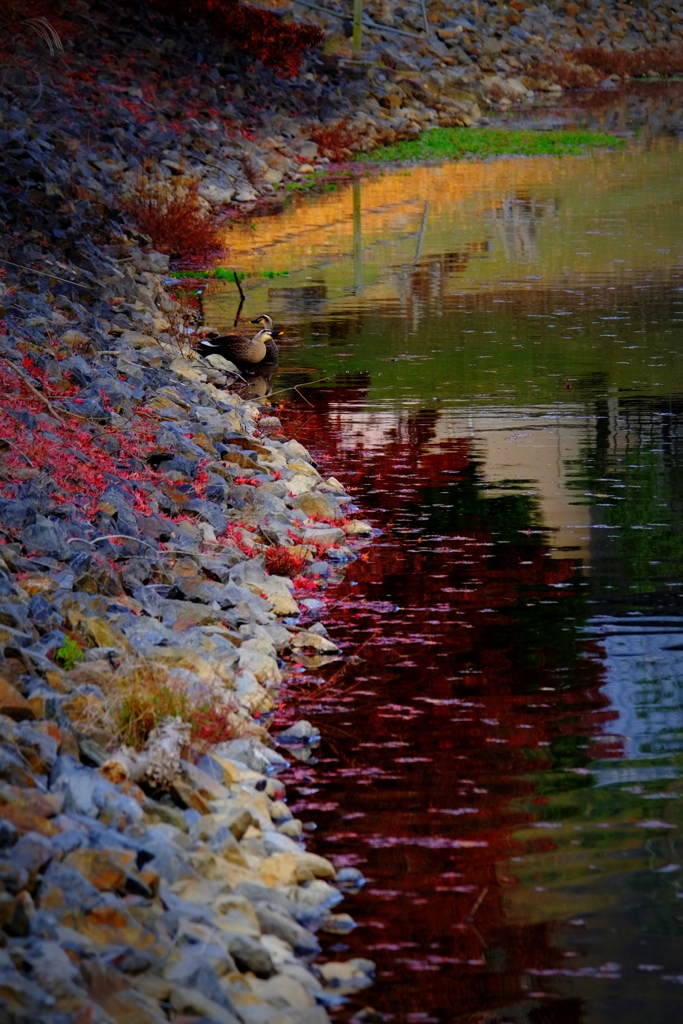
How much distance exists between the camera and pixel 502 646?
313 inches

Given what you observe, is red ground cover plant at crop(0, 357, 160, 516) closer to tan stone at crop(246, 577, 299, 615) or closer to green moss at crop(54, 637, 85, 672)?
tan stone at crop(246, 577, 299, 615)

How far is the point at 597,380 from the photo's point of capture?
14.0 meters

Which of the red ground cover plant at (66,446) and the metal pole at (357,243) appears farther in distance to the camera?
the metal pole at (357,243)

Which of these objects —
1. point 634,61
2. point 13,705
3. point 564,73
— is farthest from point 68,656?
point 634,61

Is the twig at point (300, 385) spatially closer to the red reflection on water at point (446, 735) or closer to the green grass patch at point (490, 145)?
the red reflection on water at point (446, 735)

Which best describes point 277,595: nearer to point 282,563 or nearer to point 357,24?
point 282,563

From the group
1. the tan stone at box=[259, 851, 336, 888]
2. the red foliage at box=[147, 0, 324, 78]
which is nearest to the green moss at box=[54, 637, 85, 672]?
the tan stone at box=[259, 851, 336, 888]

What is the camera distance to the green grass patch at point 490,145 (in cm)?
3472

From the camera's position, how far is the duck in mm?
14992

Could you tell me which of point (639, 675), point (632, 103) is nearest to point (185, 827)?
point (639, 675)

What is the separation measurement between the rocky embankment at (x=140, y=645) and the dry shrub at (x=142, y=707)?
0.04 ft

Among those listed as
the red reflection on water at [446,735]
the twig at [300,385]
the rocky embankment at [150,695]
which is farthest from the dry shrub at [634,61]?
the red reflection on water at [446,735]

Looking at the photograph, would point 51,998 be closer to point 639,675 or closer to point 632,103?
point 639,675

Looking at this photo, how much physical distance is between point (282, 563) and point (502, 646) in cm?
181
